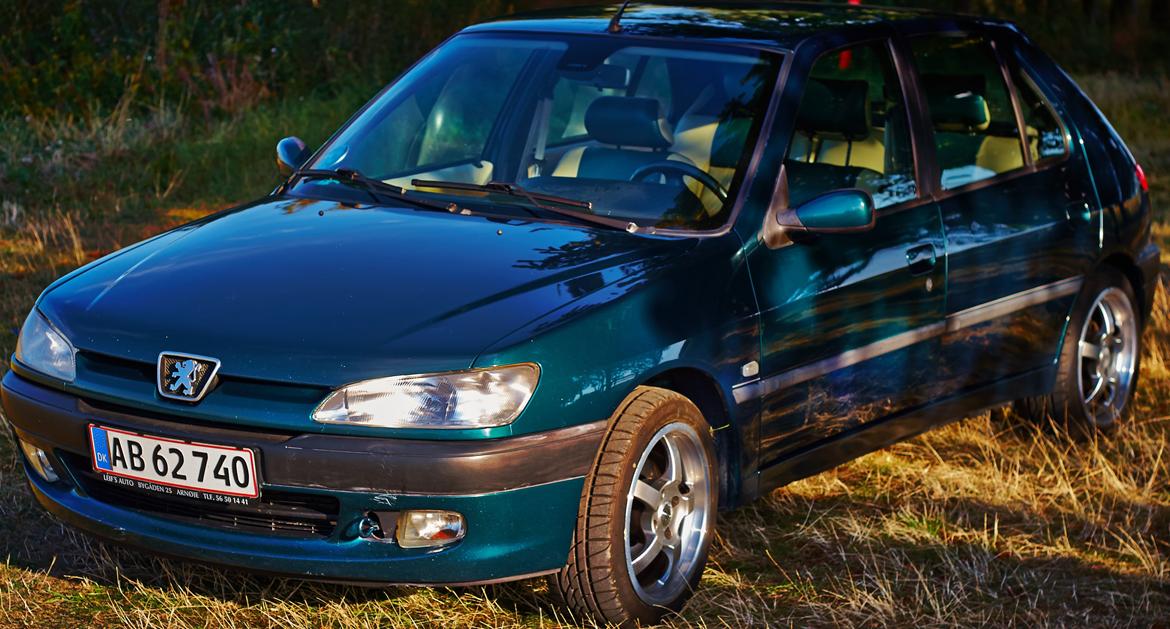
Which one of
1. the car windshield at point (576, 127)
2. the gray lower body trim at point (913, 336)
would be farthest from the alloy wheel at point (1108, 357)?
the car windshield at point (576, 127)

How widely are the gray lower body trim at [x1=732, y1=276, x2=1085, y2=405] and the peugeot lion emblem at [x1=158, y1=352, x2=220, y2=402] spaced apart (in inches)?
54.7

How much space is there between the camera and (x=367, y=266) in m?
4.14

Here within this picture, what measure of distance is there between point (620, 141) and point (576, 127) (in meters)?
0.20

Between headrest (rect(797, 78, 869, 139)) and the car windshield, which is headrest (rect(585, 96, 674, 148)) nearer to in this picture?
the car windshield

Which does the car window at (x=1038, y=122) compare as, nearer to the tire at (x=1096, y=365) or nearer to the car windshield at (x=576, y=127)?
the tire at (x=1096, y=365)

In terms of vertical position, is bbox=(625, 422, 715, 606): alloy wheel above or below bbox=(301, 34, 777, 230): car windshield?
below

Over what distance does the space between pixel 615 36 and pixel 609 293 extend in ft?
4.49

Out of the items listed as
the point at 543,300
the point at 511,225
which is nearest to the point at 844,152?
the point at 511,225

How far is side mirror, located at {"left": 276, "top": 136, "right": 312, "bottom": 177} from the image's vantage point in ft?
17.2

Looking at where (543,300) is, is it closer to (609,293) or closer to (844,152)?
(609,293)

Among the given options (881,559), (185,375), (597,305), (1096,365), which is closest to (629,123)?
(597,305)

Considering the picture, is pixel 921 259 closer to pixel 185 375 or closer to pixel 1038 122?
pixel 1038 122

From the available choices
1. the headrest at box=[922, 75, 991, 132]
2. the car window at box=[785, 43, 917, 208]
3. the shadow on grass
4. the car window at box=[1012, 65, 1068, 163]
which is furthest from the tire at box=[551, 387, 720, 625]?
the car window at box=[1012, 65, 1068, 163]

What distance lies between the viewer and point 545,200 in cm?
463
